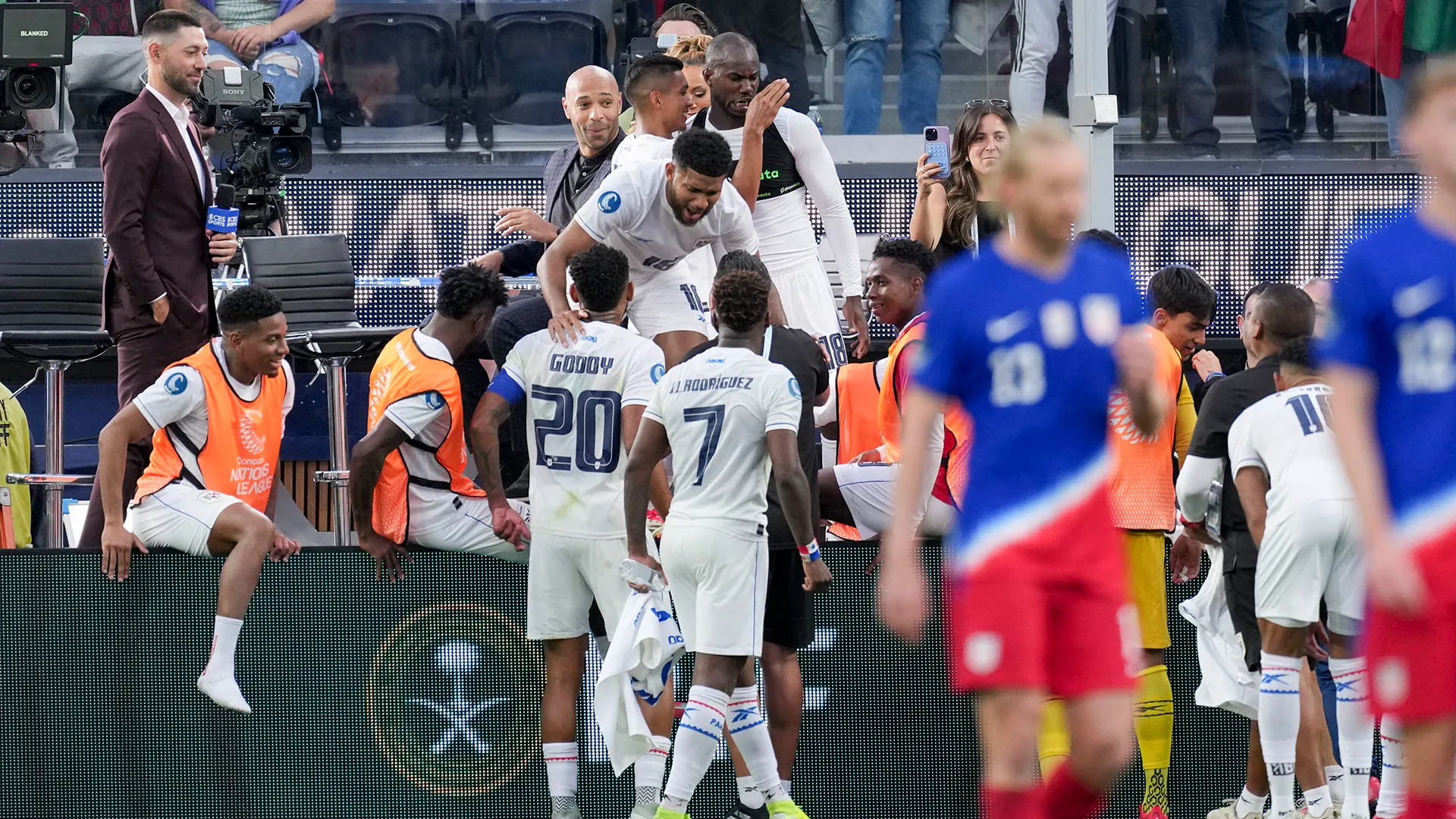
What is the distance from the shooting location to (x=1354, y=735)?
598cm

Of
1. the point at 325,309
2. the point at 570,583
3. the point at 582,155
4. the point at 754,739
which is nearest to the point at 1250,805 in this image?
the point at 754,739

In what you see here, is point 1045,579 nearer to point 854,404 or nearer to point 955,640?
point 955,640

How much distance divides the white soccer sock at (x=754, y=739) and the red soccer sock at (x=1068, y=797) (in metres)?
2.07

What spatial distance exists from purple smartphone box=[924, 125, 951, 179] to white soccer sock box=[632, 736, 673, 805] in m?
3.25

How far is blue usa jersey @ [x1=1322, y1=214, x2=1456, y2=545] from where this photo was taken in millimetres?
3799

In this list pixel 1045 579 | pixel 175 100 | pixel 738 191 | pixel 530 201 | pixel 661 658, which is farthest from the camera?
pixel 530 201

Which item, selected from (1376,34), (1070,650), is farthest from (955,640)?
(1376,34)

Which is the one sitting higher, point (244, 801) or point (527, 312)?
point (527, 312)

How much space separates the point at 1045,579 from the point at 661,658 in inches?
96.4

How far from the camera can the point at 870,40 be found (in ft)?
31.5

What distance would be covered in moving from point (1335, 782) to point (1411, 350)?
3.29m

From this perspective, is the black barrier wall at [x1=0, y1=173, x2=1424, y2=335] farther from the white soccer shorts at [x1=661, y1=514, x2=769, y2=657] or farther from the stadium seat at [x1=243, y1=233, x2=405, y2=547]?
the white soccer shorts at [x1=661, y1=514, x2=769, y2=657]

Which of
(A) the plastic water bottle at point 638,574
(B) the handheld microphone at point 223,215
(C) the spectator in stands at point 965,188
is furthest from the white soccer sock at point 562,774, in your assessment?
(B) the handheld microphone at point 223,215

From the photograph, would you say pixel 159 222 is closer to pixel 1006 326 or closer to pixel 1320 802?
pixel 1006 326
